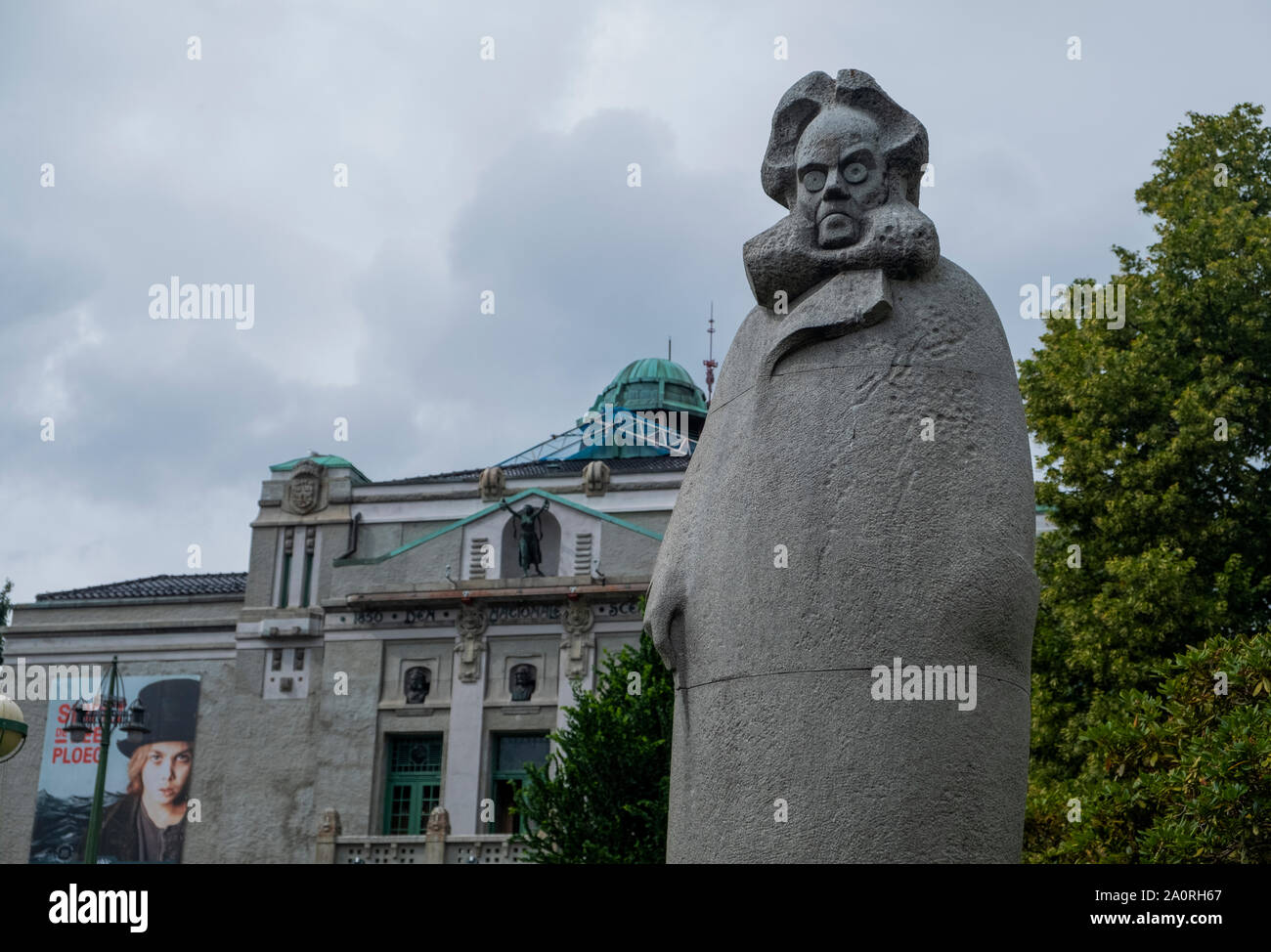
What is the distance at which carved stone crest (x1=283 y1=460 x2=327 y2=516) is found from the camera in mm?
44719

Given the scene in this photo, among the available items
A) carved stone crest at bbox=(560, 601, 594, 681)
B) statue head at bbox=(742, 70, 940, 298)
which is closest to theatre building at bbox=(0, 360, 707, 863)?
carved stone crest at bbox=(560, 601, 594, 681)

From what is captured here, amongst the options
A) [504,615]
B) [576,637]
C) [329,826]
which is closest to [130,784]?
[329,826]

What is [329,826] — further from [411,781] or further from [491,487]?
[491,487]

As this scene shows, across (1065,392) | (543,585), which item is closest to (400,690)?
(543,585)

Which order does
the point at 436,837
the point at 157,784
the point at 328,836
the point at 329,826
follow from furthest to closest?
1. the point at 157,784
2. the point at 329,826
3. the point at 328,836
4. the point at 436,837

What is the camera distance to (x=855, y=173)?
626cm

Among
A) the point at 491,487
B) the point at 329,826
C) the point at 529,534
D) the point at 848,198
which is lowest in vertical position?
the point at 329,826

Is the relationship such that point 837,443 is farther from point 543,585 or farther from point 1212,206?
point 543,585

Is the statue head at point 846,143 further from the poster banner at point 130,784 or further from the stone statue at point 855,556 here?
the poster banner at point 130,784

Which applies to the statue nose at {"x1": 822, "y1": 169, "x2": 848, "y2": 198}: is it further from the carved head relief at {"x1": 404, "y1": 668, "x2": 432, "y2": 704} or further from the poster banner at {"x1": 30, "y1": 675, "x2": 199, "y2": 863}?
the poster banner at {"x1": 30, "y1": 675, "x2": 199, "y2": 863}

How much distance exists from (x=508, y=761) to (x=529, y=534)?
20.7 feet

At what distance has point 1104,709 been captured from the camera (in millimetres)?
18031

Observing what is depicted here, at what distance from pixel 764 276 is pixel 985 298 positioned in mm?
929

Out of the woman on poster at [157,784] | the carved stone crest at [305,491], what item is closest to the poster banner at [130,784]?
the woman on poster at [157,784]
